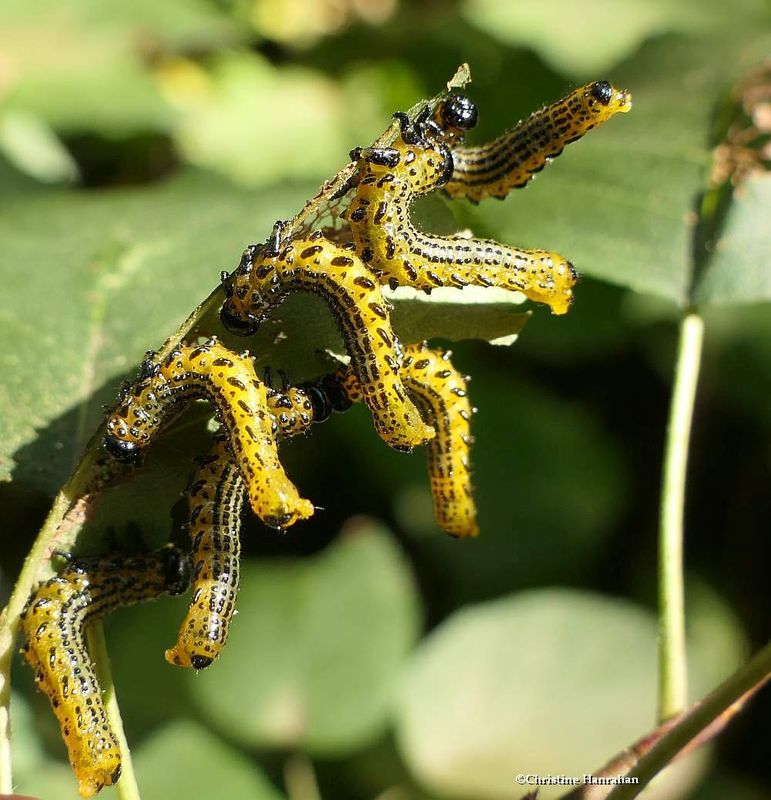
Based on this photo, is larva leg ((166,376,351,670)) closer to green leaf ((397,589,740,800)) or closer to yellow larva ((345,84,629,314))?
yellow larva ((345,84,629,314))

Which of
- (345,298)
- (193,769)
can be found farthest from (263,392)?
(193,769)

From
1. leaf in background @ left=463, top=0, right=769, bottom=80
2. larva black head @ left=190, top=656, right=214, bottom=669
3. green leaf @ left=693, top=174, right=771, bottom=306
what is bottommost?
larva black head @ left=190, top=656, right=214, bottom=669

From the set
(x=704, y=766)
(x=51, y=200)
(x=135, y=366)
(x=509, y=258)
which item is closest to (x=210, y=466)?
(x=135, y=366)

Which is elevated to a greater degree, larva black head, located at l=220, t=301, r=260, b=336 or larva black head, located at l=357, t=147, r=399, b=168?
larva black head, located at l=357, t=147, r=399, b=168

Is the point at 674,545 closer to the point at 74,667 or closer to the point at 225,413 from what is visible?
the point at 225,413

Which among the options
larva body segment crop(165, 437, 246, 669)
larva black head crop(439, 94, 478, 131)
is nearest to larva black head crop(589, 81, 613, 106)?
larva black head crop(439, 94, 478, 131)
